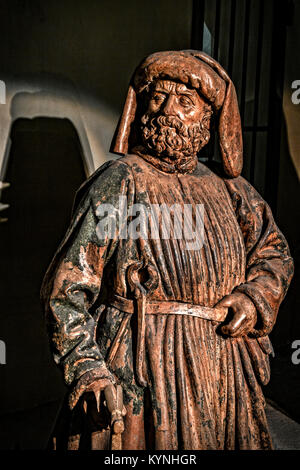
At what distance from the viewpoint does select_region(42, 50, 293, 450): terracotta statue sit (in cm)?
212

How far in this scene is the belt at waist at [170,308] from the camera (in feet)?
7.15

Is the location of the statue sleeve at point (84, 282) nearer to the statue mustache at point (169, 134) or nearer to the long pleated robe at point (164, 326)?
the long pleated robe at point (164, 326)

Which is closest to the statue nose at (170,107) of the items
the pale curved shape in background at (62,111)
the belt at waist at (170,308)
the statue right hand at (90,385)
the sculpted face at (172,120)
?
the sculpted face at (172,120)

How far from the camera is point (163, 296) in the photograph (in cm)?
220

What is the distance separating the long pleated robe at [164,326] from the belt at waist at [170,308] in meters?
0.02

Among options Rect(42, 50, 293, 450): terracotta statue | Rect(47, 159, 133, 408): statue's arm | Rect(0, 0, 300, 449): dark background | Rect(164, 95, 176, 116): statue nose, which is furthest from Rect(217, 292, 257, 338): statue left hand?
Rect(0, 0, 300, 449): dark background

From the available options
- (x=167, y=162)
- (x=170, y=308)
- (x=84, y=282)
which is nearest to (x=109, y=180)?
(x=167, y=162)

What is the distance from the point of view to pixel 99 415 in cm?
204

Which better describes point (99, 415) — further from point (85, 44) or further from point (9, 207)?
point (85, 44)

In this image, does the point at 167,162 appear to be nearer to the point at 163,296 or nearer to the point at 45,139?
the point at 163,296

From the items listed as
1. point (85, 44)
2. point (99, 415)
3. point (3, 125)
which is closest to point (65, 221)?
point (3, 125)

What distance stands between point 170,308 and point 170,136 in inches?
21.6

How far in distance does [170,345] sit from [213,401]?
24cm

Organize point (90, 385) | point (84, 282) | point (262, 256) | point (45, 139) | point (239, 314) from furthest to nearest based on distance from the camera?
1. point (45, 139)
2. point (262, 256)
3. point (239, 314)
4. point (84, 282)
5. point (90, 385)
